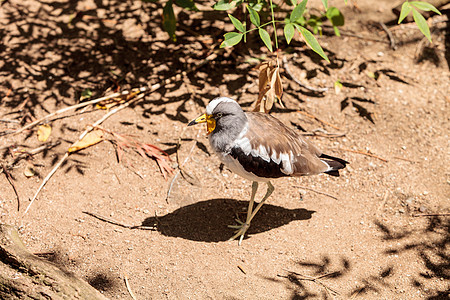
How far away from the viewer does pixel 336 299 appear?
361 cm

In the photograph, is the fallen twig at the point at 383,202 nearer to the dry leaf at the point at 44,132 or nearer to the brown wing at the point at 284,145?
the brown wing at the point at 284,145

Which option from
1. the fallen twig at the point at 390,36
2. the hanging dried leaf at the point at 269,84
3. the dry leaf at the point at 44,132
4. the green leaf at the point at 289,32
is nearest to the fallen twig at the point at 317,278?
the hanging dried leaf at the point at 269,84

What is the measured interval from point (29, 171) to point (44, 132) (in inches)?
23.7

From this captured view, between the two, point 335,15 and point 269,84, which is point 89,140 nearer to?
point 269,84

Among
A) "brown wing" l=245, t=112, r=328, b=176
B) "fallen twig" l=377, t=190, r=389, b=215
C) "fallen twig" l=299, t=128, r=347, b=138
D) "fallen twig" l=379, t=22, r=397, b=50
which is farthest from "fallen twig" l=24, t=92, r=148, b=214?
"fallen twig" l=379, t=22, r=397, b=50

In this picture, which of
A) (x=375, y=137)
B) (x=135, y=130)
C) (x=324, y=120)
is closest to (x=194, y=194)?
(x=135, y=130)

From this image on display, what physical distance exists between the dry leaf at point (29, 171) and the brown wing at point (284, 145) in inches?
91.5

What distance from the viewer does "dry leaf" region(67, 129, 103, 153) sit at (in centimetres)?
472

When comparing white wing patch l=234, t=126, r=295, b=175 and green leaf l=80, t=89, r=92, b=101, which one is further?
green leaf l=80, t=89, r=92, b=101

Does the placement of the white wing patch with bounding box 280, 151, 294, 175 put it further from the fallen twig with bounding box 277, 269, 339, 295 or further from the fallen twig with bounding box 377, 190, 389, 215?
the fallen twig with bounding box 377, 190, 389, 215

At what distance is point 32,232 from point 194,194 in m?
1.58

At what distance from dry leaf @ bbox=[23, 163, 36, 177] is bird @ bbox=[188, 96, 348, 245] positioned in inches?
72.7

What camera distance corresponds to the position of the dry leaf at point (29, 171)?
4.46 m

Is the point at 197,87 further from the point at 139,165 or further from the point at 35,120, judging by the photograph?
the point at 35,120
